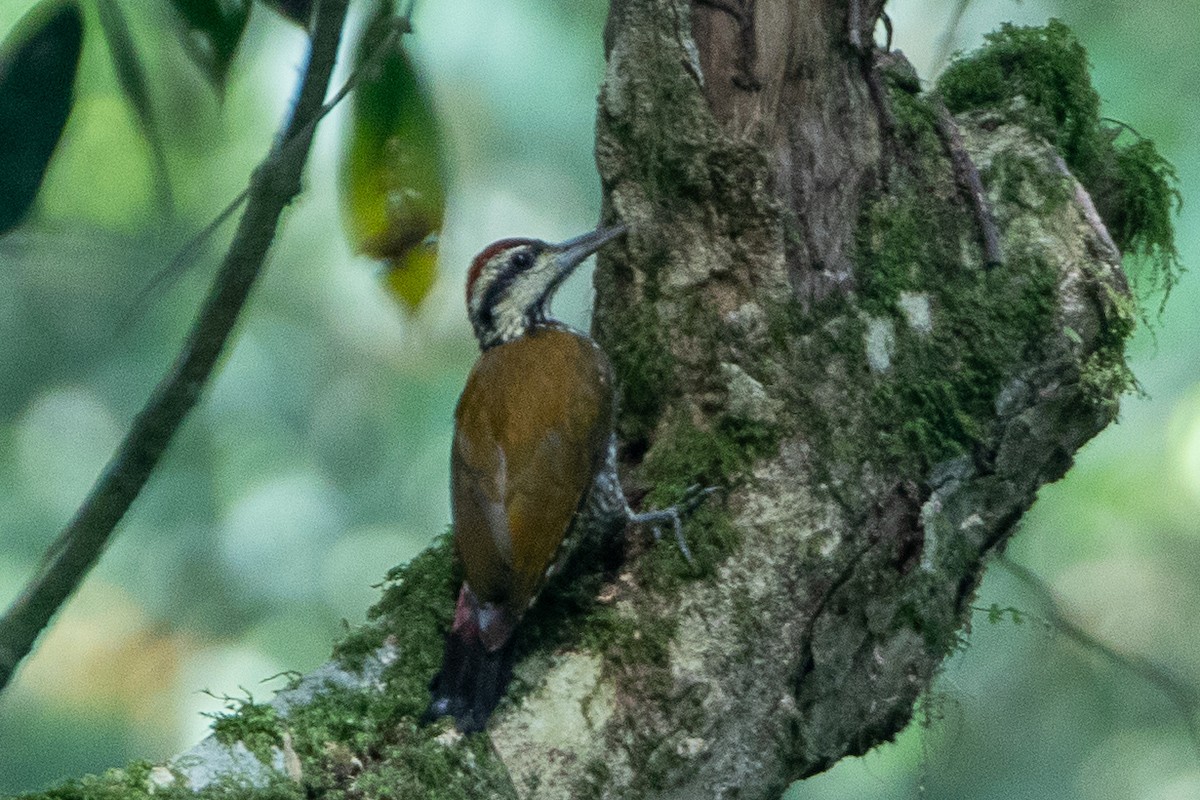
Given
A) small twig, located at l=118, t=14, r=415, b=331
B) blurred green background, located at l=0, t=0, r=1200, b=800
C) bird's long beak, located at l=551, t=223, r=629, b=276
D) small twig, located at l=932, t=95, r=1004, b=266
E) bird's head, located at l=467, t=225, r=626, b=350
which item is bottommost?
small twig, located at l=118, t=14, r=415, b=331

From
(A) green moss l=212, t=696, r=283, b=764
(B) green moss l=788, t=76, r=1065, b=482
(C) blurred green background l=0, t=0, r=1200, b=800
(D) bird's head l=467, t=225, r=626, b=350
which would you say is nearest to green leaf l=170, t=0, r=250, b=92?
(A) green moss l=212, t=696, r=283, b=764

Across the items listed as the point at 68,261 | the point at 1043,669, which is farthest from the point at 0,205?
the point at 1043,669

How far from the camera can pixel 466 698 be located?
2732 millimetres

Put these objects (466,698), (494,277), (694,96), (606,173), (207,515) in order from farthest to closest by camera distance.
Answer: (207,515) < (494,277) < (606,173) < (694,96) < (466,698)

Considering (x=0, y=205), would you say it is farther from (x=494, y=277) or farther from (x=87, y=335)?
(x=87, y=335)

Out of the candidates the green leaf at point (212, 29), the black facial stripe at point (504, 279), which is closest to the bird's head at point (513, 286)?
the black facial stripe at point (504, 279)

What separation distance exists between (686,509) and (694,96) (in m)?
0.94

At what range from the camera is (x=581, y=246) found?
3598 mm

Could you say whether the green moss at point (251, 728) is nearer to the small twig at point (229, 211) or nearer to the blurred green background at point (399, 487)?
the small twig at point (229, 211)

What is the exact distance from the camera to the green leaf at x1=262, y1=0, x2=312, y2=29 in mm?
2377

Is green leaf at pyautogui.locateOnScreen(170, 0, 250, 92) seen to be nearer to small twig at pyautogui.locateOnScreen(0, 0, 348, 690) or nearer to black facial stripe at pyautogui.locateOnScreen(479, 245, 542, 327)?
small twig at pyautogui.locateOnScreen(0, 0, 348, 690)

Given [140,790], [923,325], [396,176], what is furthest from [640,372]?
[140,790]

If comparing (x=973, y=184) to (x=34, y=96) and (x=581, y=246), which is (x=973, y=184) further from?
(x=34, y=96)

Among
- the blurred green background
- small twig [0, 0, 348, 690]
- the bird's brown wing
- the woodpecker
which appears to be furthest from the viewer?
the blurred green background
